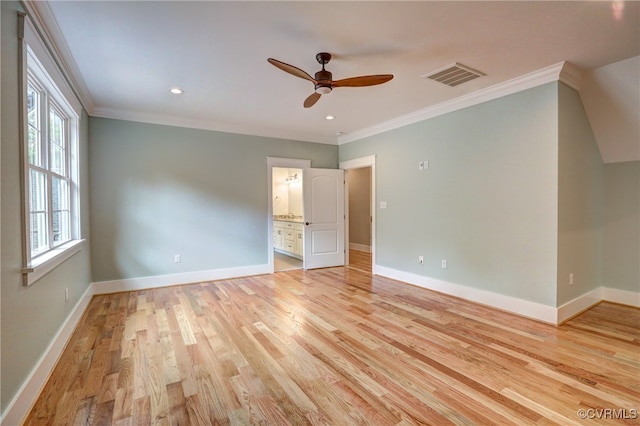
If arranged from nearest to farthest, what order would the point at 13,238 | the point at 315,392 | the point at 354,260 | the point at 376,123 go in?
the point at 13,238 → the point at 315,392 → the point at 376,123 → the point at 354,260

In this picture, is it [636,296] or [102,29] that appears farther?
[636,296]

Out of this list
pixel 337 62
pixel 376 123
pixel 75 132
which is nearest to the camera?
pixel 337 62

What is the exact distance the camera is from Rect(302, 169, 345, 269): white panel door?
5.84 meters

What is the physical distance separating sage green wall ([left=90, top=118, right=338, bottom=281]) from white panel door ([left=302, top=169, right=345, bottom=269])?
811 millimetres

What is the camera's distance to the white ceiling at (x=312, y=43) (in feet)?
7.04

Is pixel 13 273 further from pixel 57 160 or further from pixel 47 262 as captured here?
pixel 57 160

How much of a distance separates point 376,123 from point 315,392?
14.0 feet

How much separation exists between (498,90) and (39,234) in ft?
16.0

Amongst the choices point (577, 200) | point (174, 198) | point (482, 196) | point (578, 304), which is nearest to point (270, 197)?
point (174, 198)

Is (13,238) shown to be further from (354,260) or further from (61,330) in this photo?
(354,260)

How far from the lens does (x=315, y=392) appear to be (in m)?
2.02

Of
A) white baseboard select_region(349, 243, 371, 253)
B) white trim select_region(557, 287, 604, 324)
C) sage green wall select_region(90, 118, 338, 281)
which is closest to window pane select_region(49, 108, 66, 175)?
sage green wall select_region(90, 118, 338, 281)

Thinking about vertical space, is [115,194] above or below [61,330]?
above

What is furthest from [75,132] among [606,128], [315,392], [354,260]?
[606,128]
